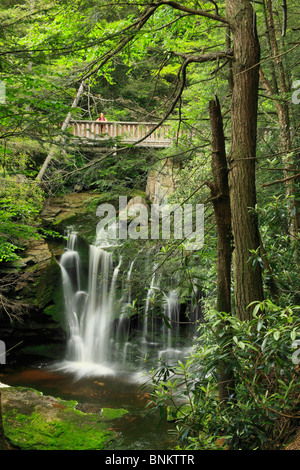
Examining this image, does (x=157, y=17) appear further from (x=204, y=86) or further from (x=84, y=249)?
(x=84, y=249)

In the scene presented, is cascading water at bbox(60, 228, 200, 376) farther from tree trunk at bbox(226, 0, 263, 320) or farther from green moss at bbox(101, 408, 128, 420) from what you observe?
tree trunk at bbox(226, 0, 263, 320)

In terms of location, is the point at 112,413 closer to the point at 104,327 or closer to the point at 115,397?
the point at 115,397

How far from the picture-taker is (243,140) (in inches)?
170

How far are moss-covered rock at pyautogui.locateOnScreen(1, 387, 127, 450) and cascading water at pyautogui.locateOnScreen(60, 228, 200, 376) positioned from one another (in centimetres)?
346

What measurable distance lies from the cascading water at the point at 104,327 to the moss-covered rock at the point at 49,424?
3.46 metres

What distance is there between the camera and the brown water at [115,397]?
6.78m

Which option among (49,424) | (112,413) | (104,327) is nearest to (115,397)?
(112,413)

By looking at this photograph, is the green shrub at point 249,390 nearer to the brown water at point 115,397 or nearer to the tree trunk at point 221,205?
the tree trunk at point 221,205

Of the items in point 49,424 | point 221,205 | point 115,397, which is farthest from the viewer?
point 115,397

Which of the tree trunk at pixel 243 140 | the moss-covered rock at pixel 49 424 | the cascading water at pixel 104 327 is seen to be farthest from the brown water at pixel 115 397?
the tree trunk at pixel 243 140

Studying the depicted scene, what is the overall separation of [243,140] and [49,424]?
548 centimetres
